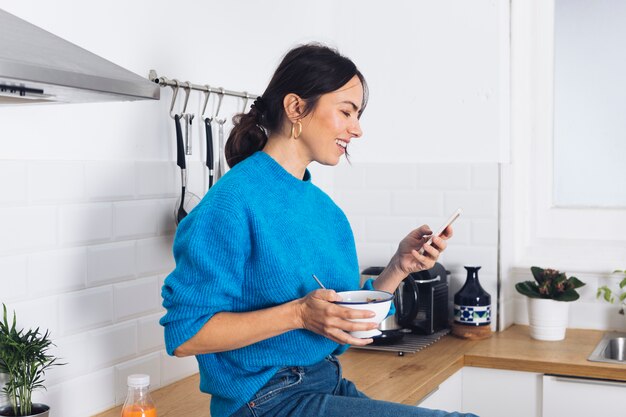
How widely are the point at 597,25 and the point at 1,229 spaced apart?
231 cm

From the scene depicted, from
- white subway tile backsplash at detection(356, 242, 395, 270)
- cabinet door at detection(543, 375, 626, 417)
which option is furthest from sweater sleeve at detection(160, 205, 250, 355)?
white subway tile backsplash at detection(356, 242, 395, 270)

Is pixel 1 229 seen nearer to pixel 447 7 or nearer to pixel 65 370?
pixel 65 370

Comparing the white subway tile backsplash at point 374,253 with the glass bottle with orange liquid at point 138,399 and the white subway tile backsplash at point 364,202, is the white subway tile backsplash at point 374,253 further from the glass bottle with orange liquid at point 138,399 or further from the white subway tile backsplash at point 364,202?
the glass bottle with orange liquid at point 138,399

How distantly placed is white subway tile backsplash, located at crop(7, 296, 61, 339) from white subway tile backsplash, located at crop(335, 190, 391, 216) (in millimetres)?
1529

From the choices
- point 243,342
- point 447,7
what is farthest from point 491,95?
point 243,342

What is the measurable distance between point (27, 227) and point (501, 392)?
165 centimetres

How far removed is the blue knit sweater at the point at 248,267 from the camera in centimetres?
158

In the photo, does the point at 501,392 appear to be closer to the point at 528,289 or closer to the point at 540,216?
the point at 528,289

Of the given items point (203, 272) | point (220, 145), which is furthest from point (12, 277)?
point (220, 145)

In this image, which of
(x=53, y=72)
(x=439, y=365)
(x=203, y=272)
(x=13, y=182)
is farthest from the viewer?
(x=439, y=365)

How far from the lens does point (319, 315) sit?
5.19 ft

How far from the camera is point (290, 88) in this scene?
5.99ft

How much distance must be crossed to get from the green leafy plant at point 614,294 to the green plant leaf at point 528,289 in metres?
0.23

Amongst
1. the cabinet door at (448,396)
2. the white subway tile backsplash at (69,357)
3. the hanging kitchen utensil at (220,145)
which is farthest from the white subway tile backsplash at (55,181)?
the cabinet door at (448,396)
